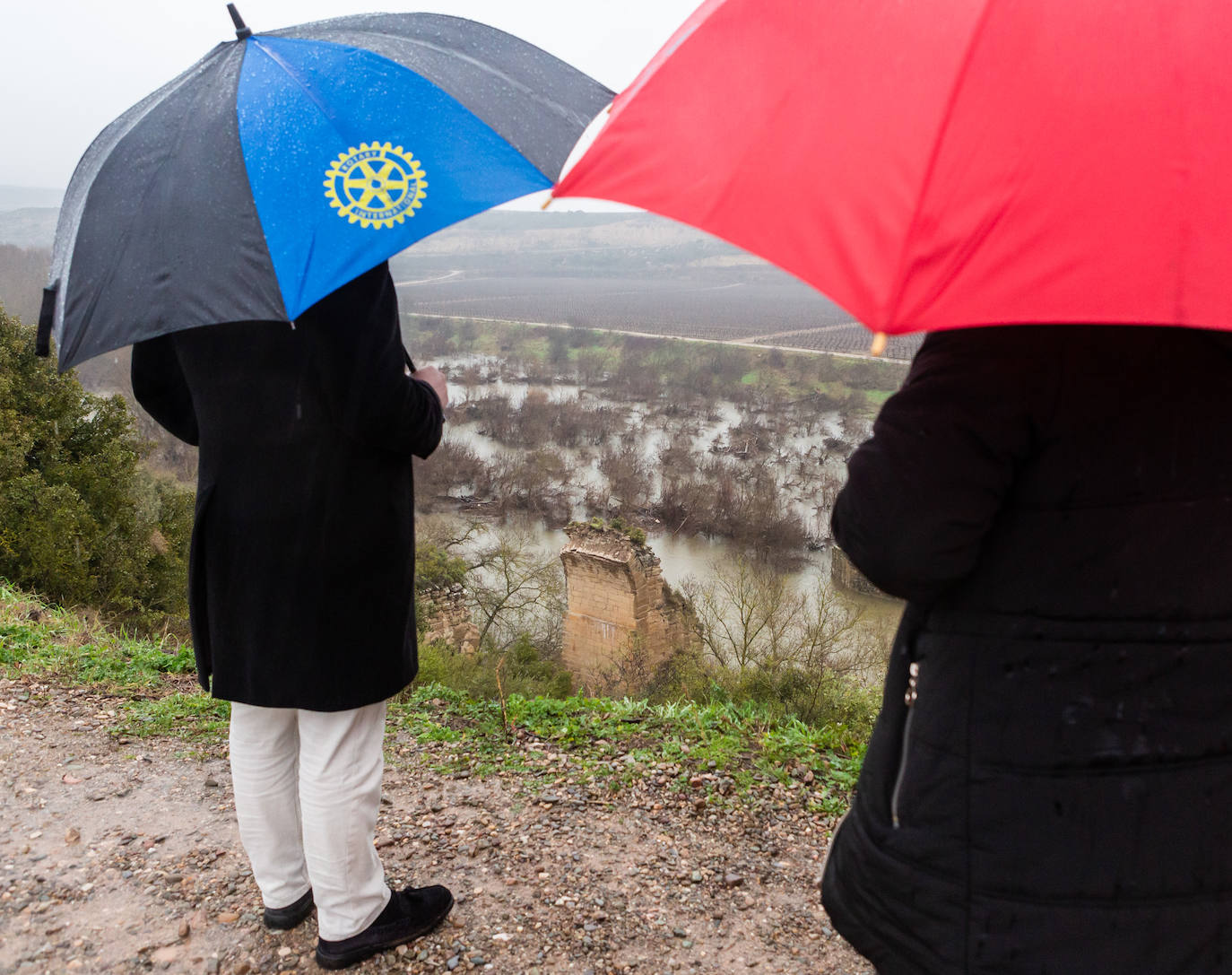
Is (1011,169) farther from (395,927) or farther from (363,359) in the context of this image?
(395,927)

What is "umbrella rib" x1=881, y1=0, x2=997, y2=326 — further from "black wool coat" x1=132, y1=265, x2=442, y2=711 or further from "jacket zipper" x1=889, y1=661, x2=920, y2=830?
"black wool coat" x1=132, y1=265, x2=442, y2=711

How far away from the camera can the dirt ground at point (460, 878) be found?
8.50 ft

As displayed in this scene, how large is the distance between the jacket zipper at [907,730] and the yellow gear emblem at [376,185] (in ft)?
3.85

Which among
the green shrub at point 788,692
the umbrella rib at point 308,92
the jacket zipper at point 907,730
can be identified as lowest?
the green shrub at point 788,692

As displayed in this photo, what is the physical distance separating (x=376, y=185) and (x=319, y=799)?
1.31 metres

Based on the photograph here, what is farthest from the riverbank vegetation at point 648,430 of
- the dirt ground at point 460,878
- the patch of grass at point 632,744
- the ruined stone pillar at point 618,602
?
the dirt ground at point 460,878

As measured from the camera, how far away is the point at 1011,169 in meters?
1.03

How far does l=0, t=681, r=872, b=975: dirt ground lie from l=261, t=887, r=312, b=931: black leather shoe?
0.16 ft

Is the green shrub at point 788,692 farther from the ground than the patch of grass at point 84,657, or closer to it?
closer to it

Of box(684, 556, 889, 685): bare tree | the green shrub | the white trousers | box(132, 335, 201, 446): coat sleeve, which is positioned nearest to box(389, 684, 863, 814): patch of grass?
the green shrub

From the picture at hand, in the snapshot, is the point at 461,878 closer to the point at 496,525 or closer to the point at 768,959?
the point at 768,959

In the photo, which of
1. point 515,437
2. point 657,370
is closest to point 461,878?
point 515,437

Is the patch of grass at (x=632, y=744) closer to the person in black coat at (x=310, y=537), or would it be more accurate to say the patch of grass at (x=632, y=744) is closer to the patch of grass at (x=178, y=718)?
the patch of grass at (x=178, y=718)

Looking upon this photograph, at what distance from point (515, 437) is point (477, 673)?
42070mm
